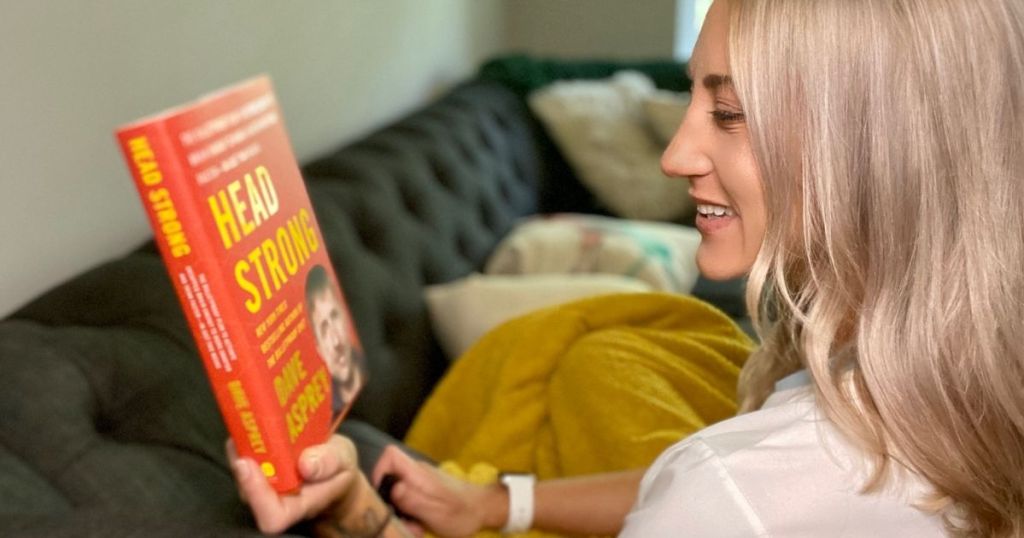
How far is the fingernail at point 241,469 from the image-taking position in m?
0.79

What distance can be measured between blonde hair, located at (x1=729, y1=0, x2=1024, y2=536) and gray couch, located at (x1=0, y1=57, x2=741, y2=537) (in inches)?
19.0

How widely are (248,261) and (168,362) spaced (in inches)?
14.7

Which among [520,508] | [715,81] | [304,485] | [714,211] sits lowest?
[520,508]

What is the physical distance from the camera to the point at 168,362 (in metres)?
1.09

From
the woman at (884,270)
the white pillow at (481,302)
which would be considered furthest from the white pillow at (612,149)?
the woman at (884,270)

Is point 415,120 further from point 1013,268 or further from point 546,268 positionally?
point 1013,268

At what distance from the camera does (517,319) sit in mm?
1516

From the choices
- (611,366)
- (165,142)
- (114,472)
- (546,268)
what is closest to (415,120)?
(546,268)

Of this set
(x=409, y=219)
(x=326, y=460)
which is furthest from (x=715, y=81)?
(x=409, y=219)

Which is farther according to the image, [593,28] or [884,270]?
[593,28]

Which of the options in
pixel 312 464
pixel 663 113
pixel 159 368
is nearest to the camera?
pixel 312 464

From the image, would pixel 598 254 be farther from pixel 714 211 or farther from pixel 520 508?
pixel 714 211

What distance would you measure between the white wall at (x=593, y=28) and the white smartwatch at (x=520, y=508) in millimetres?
2392

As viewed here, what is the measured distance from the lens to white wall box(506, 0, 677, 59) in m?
3.37
